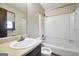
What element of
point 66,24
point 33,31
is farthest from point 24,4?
point 66,24

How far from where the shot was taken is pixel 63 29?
1239mm

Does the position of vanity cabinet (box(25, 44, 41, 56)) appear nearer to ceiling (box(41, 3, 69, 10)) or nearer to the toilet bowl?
the toilet bowl

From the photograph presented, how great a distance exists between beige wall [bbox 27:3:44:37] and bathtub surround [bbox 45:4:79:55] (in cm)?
13

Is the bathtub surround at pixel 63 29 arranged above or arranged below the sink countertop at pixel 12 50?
above

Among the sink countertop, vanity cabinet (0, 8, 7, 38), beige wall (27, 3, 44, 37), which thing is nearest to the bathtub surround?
beige wall (27, 3, 44, 37)

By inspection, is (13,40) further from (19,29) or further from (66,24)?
(66,24)

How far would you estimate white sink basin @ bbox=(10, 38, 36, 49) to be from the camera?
1.19m

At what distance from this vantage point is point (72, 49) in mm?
1209

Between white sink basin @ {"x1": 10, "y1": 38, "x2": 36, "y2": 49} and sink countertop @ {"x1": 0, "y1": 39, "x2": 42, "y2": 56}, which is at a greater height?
white sink basin @ {"x1": 10, "y1": 38, "x2": 36, "y2": 49}

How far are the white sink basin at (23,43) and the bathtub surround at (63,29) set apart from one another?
220mm

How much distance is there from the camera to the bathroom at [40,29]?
1.19m

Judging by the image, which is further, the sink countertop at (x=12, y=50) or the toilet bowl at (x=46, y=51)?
the toilet bowl at (x=46, y=51)

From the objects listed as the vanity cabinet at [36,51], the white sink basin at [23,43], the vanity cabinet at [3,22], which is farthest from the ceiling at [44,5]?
the vanity cabinet at [36,51]

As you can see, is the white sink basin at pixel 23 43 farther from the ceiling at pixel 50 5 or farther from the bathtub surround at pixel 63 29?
the ceiling at pixel 50 5
